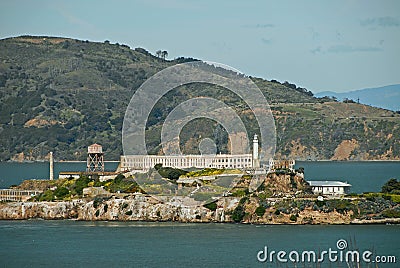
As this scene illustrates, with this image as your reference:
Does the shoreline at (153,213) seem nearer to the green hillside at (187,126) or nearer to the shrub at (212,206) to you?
the shrub at (212,206)

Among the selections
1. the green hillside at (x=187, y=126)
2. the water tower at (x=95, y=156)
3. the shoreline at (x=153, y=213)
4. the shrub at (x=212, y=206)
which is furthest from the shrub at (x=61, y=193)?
the green hillside at (x=187, y=126)

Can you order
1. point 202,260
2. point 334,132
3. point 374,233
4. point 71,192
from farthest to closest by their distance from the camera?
point 334,132 → point 71,192 → point 374,233 → point 202,260

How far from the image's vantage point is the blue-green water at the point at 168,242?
4825cm

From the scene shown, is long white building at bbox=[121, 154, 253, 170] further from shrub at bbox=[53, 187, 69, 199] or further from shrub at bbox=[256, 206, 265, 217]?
shrub at bbox=[256, 206, 265, 217]

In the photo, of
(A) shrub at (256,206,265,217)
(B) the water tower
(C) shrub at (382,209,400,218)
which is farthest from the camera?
(B) the water tower

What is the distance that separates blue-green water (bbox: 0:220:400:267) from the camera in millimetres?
48250

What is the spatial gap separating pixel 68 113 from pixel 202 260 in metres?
147

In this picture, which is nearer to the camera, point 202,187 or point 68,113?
point 202,187

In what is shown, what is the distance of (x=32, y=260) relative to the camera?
49.2 m

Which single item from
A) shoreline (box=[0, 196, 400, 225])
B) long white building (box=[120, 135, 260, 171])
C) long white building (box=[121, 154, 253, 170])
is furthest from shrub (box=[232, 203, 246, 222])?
long white building (box=[121, 154, 253, 170])

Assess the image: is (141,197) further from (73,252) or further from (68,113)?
(68,113)

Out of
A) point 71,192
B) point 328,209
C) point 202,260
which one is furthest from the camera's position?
point 71,192

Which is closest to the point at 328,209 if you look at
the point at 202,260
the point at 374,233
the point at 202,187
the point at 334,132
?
the point at 374,233

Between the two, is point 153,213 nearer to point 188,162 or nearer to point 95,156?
point 95,156
